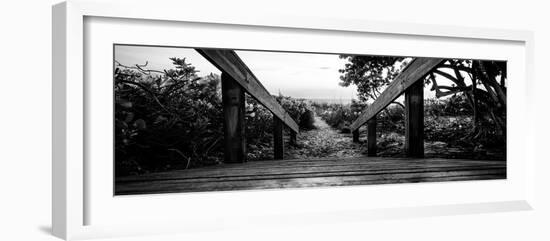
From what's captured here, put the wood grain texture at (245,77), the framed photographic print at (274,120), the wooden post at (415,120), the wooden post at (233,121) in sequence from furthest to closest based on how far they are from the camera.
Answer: the wooden post at (415,120) → the wooden post at (233,121) → the wood grain texture at (245,77) → the framed photographic print at (274,120)

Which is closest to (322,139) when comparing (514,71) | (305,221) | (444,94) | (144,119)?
(305,221)

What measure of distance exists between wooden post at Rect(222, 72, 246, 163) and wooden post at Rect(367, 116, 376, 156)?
1.20 m

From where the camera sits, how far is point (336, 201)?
4.59m

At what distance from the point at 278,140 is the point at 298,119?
0.28 meters

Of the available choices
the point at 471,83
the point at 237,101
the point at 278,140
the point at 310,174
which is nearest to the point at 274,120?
the point at 278,140

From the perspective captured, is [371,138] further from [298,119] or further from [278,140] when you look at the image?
[278,140]

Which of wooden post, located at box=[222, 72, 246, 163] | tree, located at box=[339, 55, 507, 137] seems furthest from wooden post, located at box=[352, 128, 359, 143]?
wooden post, located at box=[222, 72, 246, 163]

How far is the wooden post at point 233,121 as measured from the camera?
4.60 meters

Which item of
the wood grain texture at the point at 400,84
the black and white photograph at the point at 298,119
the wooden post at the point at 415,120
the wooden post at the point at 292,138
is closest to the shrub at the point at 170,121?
the black and white photograph at the point at 298,119

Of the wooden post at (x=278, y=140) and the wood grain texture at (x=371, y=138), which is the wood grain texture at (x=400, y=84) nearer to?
the wood grain texture at (x=371, y=138)

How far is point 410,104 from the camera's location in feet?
17.2

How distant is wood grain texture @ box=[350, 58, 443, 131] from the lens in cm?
509

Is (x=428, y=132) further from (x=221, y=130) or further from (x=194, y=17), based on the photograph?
(x=194, y=17)

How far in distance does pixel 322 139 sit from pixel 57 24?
235 centimetres
